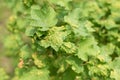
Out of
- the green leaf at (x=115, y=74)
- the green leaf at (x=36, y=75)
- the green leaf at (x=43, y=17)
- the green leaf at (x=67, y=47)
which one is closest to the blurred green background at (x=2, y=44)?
the green leaf at (x=36, y=75)

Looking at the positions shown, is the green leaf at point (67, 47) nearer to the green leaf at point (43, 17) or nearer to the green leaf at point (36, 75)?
the green leaf at point (43, 17)

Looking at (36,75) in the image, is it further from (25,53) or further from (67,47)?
(67,47)

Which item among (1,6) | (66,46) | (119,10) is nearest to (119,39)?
(119,10)

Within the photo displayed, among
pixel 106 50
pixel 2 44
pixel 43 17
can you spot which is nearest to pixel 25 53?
pixel 43 17

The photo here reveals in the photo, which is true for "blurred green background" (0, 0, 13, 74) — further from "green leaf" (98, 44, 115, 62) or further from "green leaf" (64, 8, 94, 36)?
"green leaf" (64, 8, 94, 36)

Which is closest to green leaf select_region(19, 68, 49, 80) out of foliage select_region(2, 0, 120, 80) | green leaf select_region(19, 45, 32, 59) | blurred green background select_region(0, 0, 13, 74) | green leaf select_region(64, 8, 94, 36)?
foliage select_region(2, 0, 120, 80)

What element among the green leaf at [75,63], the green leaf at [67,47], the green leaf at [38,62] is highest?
the green leaf at [38,62]
